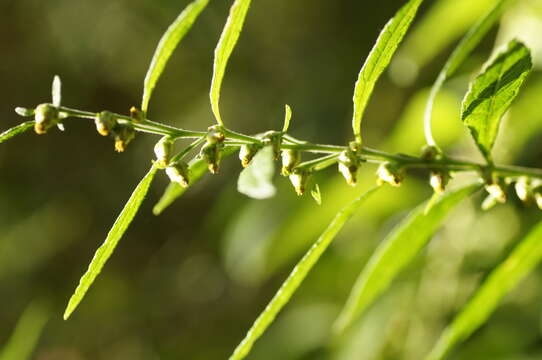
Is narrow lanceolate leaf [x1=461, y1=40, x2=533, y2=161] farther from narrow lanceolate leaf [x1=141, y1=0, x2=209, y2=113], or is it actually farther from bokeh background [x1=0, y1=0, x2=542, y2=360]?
bokeh background [x1=0, y1=0, x2=542, y2=360]

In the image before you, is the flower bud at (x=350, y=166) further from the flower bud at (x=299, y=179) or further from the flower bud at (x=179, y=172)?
the flower bud at (x=179, y=172)

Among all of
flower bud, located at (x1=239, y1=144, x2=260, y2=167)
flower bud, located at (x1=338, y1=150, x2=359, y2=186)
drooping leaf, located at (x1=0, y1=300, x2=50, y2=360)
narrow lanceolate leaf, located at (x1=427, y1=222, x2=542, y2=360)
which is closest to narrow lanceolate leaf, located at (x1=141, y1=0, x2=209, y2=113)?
flower bud, located at (x1=239, y1=144, x2=260, y2=167)

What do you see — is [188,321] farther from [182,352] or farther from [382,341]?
[382,341]

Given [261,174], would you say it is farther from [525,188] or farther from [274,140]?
[525,188]

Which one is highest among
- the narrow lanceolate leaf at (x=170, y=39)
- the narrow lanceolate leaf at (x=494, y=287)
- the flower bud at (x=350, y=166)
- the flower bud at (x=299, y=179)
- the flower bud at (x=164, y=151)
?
the narrow lanceolate leaf at (x=170, y=39)

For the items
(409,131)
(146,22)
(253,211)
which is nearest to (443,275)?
(409,131)

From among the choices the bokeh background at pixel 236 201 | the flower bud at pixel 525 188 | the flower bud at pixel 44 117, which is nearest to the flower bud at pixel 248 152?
the flower bud at pixel 44 117
